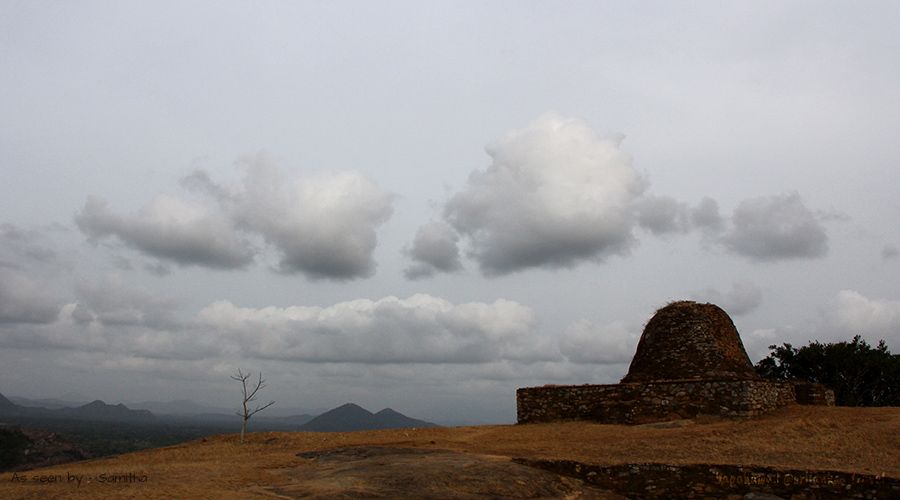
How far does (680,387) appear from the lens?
22406mm

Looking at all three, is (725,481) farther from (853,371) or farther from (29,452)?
(29,452)

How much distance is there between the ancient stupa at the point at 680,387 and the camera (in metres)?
21.8

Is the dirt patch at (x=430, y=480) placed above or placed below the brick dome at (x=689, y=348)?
below

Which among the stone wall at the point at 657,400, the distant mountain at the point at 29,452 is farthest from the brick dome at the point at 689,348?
the distant mountain at the point at 29,452

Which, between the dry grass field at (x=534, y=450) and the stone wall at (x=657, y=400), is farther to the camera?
the stone wall at (x=657, y=400)

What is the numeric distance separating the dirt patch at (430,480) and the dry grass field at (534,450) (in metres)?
0.81

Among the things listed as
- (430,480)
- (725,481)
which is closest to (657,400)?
(725,481)

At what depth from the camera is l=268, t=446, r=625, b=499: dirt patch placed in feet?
39.2

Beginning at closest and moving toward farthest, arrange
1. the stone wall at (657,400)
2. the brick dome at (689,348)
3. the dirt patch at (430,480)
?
the dirt patch at (430,480) < the stone wall at (657,400) < the brick dome at (689,348)

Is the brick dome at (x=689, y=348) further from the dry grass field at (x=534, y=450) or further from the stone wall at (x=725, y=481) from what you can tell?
the stone wall at (x=725, y=481)

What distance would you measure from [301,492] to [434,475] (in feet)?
9.38

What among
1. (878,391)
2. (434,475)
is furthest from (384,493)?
(878,391)

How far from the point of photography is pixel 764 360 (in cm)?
3966

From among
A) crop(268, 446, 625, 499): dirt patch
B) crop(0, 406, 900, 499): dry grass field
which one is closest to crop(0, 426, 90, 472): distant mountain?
crop(0, 406, 900, 499): dry grass field
